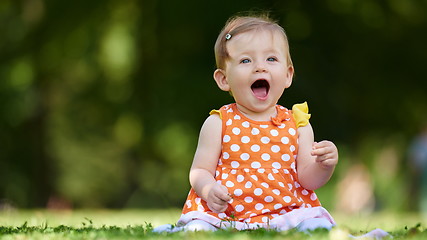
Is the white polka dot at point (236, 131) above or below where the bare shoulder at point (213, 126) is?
below

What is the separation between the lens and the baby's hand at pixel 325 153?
4.29m

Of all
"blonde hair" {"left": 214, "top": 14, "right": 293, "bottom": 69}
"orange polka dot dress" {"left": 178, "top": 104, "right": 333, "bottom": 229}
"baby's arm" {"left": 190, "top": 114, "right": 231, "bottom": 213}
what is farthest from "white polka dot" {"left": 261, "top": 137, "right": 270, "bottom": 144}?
"blonde hair" {"left": 214, "top": 14, "right": 293, "bottom": 69}

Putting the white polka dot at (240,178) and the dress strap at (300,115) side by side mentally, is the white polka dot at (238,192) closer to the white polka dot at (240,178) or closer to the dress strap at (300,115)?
the white polka dot at (240,178)

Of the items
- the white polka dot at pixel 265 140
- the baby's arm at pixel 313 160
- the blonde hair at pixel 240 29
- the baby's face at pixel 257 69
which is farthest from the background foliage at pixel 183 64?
the white polka dot at pixel 265 140

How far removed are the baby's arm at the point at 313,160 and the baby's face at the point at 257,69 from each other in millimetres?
311

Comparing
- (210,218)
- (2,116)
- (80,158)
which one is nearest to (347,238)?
(210,218)

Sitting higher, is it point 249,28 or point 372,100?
point 372,100

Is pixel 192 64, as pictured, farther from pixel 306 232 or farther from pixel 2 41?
pixel 306 232

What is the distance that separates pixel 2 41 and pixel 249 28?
14027 mm

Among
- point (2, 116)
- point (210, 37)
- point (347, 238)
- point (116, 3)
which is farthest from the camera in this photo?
point (2, 116)

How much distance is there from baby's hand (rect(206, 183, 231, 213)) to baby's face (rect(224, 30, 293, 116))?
0.67 meters

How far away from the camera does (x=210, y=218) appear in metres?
4.37

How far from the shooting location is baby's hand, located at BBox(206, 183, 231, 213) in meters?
4.21

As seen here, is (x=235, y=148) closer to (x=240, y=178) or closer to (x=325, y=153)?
(x=240, y=178)
